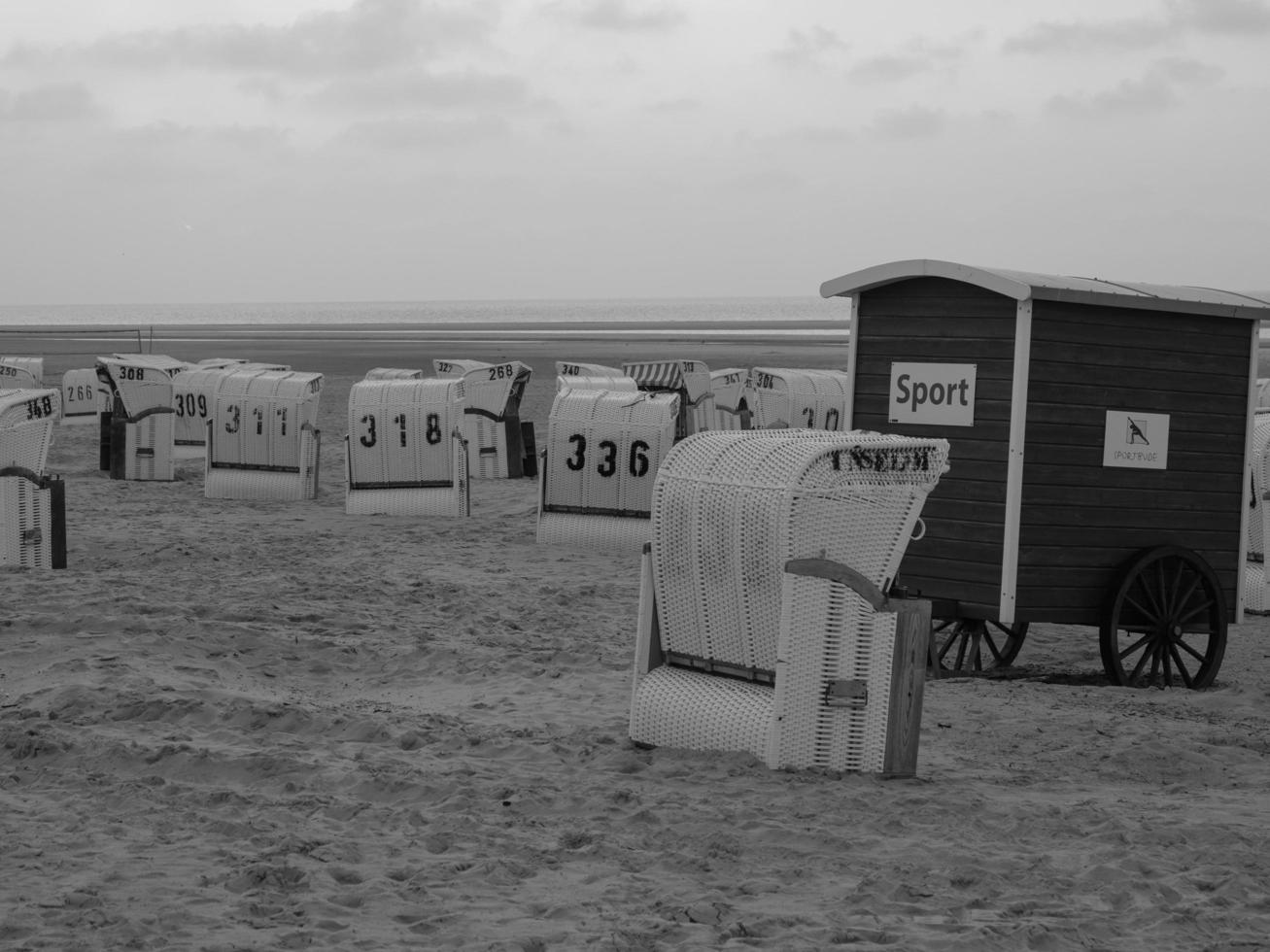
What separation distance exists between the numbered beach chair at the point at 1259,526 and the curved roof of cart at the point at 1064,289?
10.4 feet

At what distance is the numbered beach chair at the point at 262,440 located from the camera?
16.1m

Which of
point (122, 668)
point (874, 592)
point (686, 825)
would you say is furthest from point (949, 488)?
point (122, 668)

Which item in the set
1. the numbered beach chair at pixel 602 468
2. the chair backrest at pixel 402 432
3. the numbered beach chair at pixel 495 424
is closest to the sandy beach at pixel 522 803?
the numbered beach chair at pixel 602 468

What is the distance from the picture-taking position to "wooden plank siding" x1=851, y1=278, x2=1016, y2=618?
27.6 ft

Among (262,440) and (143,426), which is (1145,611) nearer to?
(262,440)

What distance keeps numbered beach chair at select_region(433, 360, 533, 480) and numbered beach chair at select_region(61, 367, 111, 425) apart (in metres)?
9.42

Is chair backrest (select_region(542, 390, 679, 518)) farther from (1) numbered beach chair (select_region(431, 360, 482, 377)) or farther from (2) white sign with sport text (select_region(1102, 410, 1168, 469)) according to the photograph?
(1) numbered beach chair (select_region(431, 360, 482, 377))

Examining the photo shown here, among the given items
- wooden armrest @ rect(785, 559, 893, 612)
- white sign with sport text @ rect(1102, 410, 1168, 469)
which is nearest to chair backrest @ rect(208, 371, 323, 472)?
white sign with sport text @ rect(1102, 410, 1168, 469)

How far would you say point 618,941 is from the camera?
4.18 metres

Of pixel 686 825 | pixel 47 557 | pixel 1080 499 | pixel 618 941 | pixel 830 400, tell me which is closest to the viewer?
pixel 618 941

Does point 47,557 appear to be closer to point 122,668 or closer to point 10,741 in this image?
point 122,668

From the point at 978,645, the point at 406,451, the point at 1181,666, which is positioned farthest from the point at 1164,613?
the point at 406,451

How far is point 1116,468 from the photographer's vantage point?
8633mm

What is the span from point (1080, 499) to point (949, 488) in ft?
2.47
